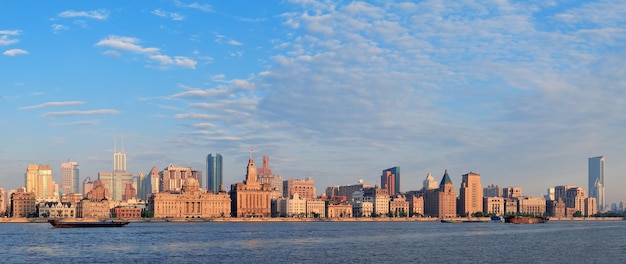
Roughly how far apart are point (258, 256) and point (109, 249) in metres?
24.4

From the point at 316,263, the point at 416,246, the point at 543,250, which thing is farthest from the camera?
the point at 416,246

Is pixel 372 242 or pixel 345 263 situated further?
pixel 372 242

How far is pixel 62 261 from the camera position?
85375mm

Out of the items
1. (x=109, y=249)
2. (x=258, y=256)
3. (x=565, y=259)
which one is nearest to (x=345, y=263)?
(x=258, y=256)

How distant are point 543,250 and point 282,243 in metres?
37.4

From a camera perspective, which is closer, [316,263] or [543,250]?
[316,263]

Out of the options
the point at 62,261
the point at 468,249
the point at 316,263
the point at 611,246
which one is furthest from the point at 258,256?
the point at 611,246

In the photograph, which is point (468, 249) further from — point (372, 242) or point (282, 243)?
point (282, 243)

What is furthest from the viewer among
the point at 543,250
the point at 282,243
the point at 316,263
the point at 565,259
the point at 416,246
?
the point at 282,243

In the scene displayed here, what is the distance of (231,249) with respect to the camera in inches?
4094

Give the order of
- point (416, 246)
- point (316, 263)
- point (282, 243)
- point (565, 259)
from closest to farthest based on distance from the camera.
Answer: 1. point (316, 263)
2. point (565, 259)
3. point (416, 246)
4. point (282, 243)

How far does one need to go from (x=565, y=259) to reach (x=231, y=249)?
1639 inches

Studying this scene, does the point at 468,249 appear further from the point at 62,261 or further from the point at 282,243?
the point at 62,261

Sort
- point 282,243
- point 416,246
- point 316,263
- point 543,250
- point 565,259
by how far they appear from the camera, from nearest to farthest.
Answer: point 316,263 < point 565,259 < point 543,250 < point 416,246 < point 282,243
